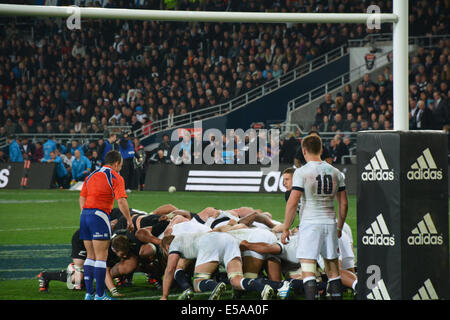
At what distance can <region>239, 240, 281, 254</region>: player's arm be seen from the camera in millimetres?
8375

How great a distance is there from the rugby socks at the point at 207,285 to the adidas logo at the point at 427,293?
222 centimetres

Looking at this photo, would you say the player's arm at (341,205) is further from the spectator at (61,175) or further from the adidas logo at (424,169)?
the spectator at (61,175)

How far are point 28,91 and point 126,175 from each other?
11901 millimetres

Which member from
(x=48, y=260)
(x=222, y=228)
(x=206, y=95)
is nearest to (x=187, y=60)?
(x=206, y=95)

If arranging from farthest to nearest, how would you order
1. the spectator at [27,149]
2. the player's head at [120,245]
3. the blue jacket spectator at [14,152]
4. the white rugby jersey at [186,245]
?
1. the spectator at [27,149]
2. the blue jacket spectator at [14,152]
3. the player's head at [120,245]
4. the white rugby jersey at [186,245]

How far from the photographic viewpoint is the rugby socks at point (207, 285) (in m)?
7.90

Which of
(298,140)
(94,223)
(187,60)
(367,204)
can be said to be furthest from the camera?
(187,60)

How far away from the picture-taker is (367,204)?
6992 mm

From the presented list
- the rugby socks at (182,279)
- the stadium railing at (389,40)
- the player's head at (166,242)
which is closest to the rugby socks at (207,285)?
the rugby socks at (182,279)

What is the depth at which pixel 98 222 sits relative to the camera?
829cm

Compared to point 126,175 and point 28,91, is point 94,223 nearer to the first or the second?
point 126,175

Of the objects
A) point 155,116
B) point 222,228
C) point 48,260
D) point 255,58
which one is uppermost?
point 255,58

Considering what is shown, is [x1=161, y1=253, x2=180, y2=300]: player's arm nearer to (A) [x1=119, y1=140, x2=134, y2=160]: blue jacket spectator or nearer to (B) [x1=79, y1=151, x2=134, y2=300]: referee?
(B) [x1=79, y1=151, x2=134, y2=300]: referee

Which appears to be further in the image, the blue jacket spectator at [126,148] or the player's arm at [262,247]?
the blue jacket spectator at [126,148]
